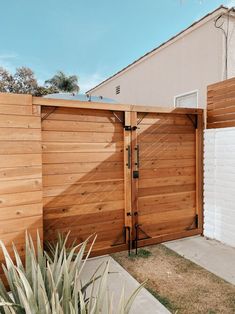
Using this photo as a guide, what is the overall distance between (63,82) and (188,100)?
16.4m

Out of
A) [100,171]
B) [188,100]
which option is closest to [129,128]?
[100,171]

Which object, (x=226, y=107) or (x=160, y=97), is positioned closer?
(x=226, y=107)

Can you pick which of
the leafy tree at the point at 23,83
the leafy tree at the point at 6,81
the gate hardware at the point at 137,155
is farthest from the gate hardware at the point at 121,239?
the leafy tree at the point at 6,81

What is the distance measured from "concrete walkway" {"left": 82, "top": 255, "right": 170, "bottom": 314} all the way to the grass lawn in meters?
0.08

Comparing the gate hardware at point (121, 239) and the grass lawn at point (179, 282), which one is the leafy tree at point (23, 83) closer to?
the gate hardware at point (121, 239)

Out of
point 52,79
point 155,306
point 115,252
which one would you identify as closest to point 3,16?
point 52,79

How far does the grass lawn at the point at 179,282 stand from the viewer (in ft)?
8.38

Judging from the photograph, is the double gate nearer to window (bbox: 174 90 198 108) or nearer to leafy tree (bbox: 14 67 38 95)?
window (bbox: 174 90 198 108)

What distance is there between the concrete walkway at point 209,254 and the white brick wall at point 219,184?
215 millimetres

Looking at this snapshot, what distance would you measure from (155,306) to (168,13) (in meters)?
6.70

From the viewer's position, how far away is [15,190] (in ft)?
9.44

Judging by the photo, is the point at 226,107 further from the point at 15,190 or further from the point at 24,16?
the point at 24,16

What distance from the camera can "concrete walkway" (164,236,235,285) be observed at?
128 inches

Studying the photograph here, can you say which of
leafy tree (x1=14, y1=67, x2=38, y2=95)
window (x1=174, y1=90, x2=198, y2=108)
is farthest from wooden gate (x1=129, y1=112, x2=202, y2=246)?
leafy tree (x1=14, y1=67, x2=38, y2=95)
